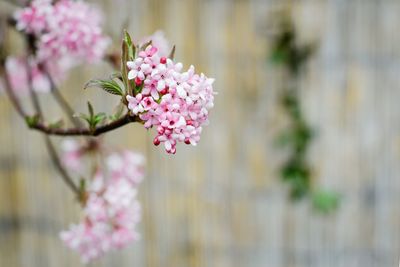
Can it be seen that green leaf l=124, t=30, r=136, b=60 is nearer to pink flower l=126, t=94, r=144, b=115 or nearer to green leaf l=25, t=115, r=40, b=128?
pink flower l=126, t=94, r=144, b=115

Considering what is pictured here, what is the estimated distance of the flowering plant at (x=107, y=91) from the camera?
2.04ft

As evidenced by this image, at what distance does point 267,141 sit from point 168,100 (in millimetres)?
1512

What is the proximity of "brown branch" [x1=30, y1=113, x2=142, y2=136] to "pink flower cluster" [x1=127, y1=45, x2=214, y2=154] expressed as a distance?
0.07 feet

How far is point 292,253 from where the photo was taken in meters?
2.17

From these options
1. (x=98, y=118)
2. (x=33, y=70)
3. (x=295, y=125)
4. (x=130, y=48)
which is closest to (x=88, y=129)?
(x=98, y=118)

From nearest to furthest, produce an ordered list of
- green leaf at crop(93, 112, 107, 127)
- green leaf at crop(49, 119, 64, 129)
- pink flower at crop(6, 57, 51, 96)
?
green leaf at crop(93, 112, 107, 127)
green leaf at crop(49, 119, 64, 129)
pink flower at crop(6, 57, 51, 96)

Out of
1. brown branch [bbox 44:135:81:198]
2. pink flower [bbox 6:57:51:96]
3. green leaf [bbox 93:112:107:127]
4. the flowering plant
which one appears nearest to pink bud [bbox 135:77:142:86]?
the flowering plant

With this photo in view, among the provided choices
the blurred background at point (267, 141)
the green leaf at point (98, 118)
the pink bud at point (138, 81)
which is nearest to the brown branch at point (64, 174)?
the green leaf at point (98, 118)

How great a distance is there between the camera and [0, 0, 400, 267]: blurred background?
6.47 ft

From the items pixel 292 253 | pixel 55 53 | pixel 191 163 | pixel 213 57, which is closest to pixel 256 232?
pixel 292 253

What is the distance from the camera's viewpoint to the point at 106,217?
39.4 inches

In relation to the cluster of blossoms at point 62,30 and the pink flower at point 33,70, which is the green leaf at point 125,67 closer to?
the cluster of blossoms at point 62,30

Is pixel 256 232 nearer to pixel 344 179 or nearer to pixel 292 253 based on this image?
pixel 292 253

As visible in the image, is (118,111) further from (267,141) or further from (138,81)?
(267,141)
